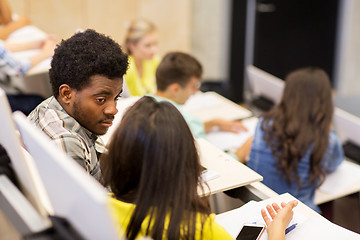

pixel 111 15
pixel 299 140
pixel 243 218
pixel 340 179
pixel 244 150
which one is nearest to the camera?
pixel 243 218

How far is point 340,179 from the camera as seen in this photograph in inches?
97.3

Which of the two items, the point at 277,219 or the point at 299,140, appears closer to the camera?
the point at 277,219

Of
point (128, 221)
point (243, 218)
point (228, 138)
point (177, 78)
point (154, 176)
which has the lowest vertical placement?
point (228, 138)

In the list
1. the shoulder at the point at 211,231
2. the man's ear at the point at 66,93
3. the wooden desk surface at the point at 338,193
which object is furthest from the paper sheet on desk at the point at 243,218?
the wooden desk surface at the point at 338,193

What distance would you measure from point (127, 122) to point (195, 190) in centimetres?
25

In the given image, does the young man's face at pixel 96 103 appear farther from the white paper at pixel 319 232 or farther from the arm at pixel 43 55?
the arm at pixel 43 55

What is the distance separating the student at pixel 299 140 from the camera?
2.32 m

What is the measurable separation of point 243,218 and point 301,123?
856 millimetres

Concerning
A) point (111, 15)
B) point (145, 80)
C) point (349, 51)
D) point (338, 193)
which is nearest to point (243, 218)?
point (338, 193)

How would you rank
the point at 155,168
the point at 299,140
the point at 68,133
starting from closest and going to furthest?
1. the point at 155,168
2. the point at 68,133
3. the point at 299,140

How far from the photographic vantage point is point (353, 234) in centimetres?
154

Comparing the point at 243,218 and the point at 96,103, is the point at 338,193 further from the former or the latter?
the point at 96,103

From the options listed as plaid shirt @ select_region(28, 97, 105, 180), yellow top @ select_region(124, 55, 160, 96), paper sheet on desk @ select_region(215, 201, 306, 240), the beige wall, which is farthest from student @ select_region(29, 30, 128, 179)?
the beige wall

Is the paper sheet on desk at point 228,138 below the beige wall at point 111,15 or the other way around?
below
